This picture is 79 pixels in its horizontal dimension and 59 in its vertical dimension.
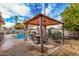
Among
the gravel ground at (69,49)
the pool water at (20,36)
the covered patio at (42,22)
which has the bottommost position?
the gravel ground at (69,49)

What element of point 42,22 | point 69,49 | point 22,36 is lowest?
point 69,49

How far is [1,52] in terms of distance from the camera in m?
2.51

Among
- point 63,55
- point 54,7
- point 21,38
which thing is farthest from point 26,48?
point 54,7

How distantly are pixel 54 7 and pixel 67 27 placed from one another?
1.04 ft

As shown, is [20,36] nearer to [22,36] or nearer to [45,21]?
[22,36]

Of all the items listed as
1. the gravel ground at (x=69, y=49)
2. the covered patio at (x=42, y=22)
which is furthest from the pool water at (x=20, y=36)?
the gravel ground at (x=69, y=49)

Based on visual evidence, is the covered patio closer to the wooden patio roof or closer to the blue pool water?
the wooden patio roof

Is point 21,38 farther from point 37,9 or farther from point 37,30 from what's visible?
point 37,9

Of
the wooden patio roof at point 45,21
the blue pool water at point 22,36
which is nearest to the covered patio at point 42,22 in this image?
the wooden patio roof at point 45,21

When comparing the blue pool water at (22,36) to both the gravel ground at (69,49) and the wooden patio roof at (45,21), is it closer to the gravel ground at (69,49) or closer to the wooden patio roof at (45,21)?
the wooden patio roof at (45,21)

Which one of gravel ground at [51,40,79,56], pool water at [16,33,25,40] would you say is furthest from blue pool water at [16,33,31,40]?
gravel ground at [51,40,79,56]

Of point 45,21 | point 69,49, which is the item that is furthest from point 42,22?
point 69,49

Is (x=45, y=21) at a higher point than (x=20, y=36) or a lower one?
higher

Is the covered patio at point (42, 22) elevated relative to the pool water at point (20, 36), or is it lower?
elevated
